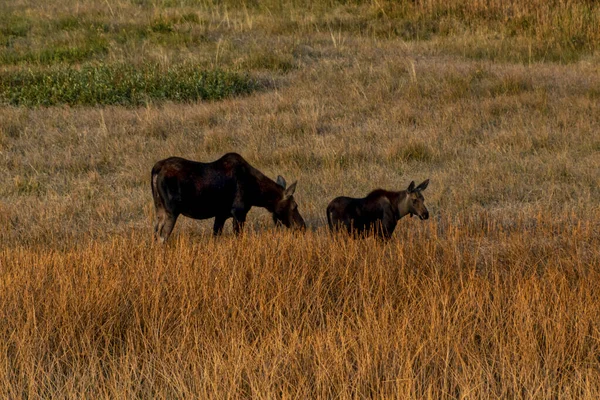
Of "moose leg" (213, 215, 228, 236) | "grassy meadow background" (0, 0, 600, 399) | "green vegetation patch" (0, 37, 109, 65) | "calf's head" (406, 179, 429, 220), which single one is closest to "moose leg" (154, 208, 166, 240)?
"grassy meadow background" (0, 0, 600, 399)

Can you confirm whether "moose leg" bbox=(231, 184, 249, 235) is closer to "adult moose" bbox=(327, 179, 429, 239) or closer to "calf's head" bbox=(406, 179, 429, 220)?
"adult moose" bbox=(327, 179, 429, 239)

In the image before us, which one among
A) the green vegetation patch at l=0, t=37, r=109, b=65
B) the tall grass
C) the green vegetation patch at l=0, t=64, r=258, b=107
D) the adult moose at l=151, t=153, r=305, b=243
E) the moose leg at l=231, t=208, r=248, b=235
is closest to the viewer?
the tall grass

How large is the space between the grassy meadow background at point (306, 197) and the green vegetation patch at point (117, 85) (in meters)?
0.05

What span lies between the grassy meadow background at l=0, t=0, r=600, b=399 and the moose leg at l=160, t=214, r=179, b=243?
36 cm

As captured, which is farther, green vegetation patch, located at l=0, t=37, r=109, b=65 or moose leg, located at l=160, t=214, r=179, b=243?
green vegetation patch, located at l=0, t=37, r=109, b=65

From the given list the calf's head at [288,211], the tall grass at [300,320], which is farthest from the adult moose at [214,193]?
the tall grass at [300,320]

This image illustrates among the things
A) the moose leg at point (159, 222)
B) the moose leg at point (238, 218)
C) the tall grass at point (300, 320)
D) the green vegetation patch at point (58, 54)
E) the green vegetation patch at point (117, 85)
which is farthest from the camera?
the green vegetation patch at point (58, 54)

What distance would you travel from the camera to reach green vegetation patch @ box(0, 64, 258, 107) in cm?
1442

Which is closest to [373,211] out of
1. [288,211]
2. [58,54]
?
[288,211]

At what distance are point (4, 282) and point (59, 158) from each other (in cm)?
551

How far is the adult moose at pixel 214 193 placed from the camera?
816 centimetres

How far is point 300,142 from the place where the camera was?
12.4m

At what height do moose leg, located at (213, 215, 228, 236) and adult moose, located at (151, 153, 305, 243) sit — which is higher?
adult moose, located at (151, 153, 305, 243)

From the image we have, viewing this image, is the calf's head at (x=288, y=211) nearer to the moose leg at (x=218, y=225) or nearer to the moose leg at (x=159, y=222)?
the moose leg at (x=218, y=225)
